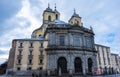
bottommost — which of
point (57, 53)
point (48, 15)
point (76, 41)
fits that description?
point (57, 53)

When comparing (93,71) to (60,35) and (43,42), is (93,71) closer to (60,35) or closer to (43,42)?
(60,35)

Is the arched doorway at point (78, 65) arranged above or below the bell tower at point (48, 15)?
below

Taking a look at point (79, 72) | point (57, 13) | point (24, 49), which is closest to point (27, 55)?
point (24, 49)

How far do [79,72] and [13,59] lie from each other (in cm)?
1841

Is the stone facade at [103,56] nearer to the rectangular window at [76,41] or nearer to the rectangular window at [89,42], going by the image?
the rectangular window at [89,42]

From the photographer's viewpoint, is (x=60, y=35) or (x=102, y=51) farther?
(x=102, y=51)

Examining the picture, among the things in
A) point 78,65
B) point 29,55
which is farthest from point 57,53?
point 29,55

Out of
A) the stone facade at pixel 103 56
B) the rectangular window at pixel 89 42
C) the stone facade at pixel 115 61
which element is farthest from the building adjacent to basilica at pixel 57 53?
the stone facade at pixel 115 61

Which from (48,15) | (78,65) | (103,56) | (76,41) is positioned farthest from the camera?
(48,15)

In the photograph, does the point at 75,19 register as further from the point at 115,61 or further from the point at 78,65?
the point at 78,65

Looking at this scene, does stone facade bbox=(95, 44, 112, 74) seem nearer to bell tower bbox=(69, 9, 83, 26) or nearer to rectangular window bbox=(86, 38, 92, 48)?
rectangular window bbox=(86, 38, 92, 48)

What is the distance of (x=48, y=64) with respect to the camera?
38.1 metres

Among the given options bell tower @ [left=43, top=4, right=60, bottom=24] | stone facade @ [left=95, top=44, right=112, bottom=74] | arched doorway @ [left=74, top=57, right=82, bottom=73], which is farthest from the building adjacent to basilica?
bell tower @ [left=43, top=4, right=60, bottom=24]

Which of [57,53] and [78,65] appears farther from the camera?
[78,65]
